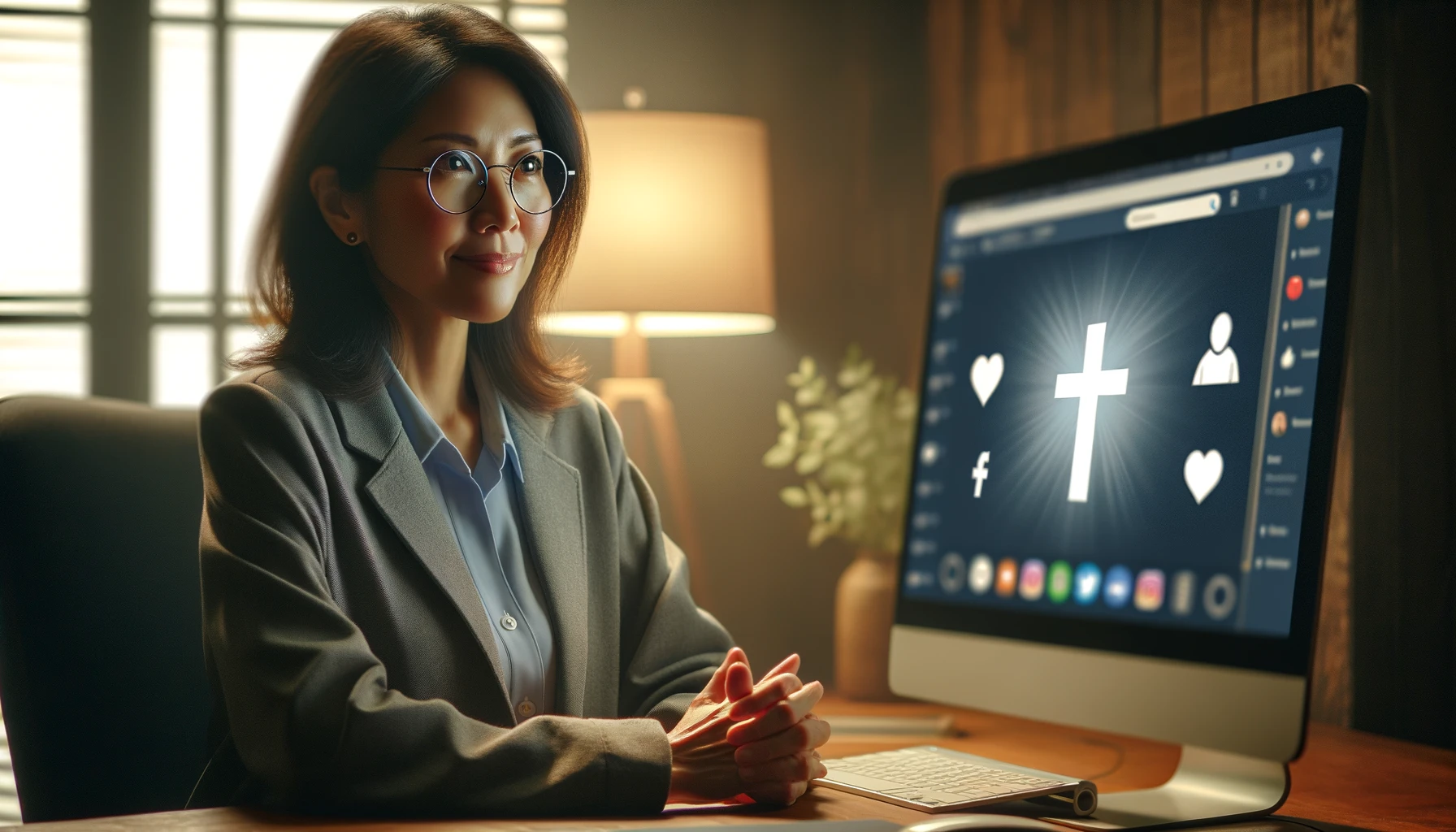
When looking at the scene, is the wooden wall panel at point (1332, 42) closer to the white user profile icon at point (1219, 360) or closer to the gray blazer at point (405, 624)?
the white user profile icon at point (1219, 360)

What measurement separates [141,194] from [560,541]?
2184mm

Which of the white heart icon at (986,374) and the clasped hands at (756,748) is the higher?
the white heart icon at (986,374)

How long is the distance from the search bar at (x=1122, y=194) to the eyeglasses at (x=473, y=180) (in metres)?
0.45

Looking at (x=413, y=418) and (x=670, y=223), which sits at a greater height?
(x=670, y=223)

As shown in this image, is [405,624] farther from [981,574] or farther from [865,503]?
[865,503]

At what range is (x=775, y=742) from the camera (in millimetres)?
902

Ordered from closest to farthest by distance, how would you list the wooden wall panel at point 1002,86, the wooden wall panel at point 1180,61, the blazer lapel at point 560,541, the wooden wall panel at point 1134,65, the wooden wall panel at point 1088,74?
the blazer lapel at point 560,541 → the wooden wall panel at point 1180,61 → the wooden wall panel at point 1134,65 → the wooden wall panel at point 1088,74 → the wooden wall panel at point 1002,86

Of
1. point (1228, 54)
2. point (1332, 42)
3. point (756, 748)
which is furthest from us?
point (1228, 54)

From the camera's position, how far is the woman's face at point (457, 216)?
1.06 m

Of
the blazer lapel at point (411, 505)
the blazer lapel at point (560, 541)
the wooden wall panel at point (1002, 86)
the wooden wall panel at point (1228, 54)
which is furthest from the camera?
the wooden wall panel at point (1002, 86)

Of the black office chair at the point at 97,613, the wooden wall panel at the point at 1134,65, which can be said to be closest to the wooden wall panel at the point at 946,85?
the wooden wall panel at the point at 1134,65

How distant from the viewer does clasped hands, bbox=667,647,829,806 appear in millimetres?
899

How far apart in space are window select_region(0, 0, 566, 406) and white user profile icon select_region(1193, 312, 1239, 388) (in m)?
2.27

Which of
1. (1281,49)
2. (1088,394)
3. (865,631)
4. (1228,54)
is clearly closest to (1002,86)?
(1228,54)
